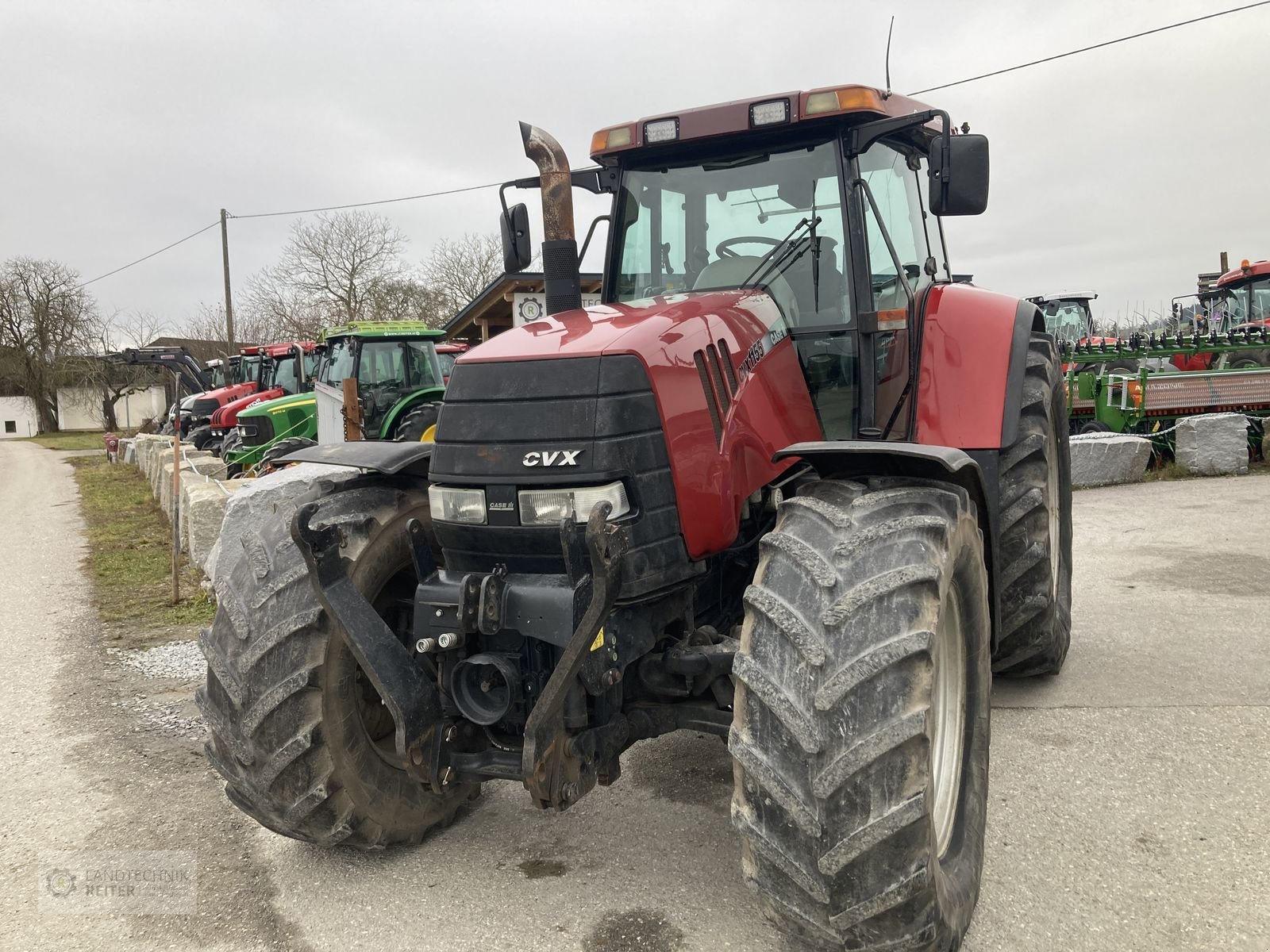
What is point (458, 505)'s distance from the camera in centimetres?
294

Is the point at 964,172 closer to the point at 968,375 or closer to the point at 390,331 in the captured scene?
the point at 968,375

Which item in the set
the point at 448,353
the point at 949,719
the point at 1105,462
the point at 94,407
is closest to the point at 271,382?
the point at 448,353

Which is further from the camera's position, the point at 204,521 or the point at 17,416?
the point at 17,416

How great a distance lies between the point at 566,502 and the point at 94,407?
2260 inches

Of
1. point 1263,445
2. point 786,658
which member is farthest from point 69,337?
point 786,658

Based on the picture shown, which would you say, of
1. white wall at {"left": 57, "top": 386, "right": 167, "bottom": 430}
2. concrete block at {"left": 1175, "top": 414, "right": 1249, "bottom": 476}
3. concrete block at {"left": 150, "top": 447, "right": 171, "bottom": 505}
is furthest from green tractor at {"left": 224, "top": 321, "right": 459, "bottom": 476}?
white wall at {"left": 57, "top": 386, "right": 167, "bottom": 430}

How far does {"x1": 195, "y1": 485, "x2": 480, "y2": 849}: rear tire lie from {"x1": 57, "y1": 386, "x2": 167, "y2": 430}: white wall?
170 ft

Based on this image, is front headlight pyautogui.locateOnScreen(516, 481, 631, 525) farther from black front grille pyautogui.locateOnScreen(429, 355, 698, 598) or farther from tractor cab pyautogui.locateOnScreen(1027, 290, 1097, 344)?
tractor cab pyautogui.locateOnScreen(1027, 290, 1097, 344)

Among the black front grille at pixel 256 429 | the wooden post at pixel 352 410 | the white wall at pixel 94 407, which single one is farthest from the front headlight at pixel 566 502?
the white wall at pixel 94 407

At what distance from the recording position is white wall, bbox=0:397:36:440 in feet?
182

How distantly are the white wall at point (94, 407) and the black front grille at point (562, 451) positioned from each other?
5239cm

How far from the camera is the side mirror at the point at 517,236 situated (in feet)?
13.6

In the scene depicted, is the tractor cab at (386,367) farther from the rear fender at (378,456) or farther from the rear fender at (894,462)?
the rear fender at (894,462)

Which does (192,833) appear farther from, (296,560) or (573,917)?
(573,917)
